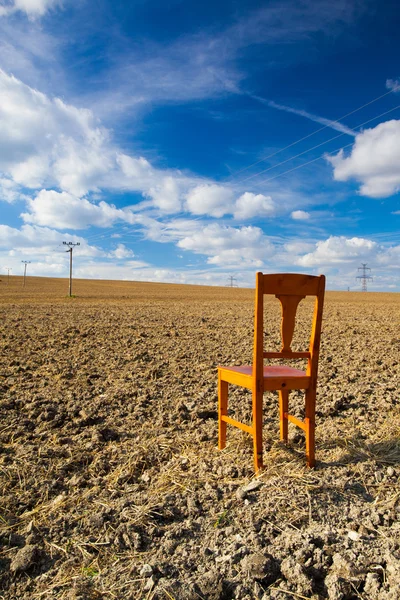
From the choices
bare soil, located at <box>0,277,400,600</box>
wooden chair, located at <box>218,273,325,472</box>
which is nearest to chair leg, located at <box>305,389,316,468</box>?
wooden chair, located at <box>218,273,325,472</box>

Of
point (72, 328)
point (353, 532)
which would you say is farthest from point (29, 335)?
point (353, 532)

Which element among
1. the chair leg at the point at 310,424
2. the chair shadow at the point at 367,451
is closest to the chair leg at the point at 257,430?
the chair leg at the point at 310,424

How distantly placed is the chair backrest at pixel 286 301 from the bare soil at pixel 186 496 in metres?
0.84

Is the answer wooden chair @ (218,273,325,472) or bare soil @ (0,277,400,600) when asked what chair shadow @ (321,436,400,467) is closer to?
bare soil @ (0,277,400,600)

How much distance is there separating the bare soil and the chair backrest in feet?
2.77

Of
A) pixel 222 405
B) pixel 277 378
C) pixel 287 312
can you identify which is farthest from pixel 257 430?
pixel 287 312

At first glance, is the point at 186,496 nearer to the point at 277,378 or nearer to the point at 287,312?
the point at 277,378

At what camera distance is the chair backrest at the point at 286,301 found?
3182mm

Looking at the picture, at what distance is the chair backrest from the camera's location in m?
3.18

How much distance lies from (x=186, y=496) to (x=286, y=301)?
1512 millimetres

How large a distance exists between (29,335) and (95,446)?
7126 millimetres

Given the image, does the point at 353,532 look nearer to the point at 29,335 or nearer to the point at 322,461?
the point at 322,461

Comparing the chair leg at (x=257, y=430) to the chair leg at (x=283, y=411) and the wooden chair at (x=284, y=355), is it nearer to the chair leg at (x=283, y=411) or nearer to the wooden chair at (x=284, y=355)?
the wooden chair at (x=284, y=355)

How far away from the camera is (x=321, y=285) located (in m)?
3.37
